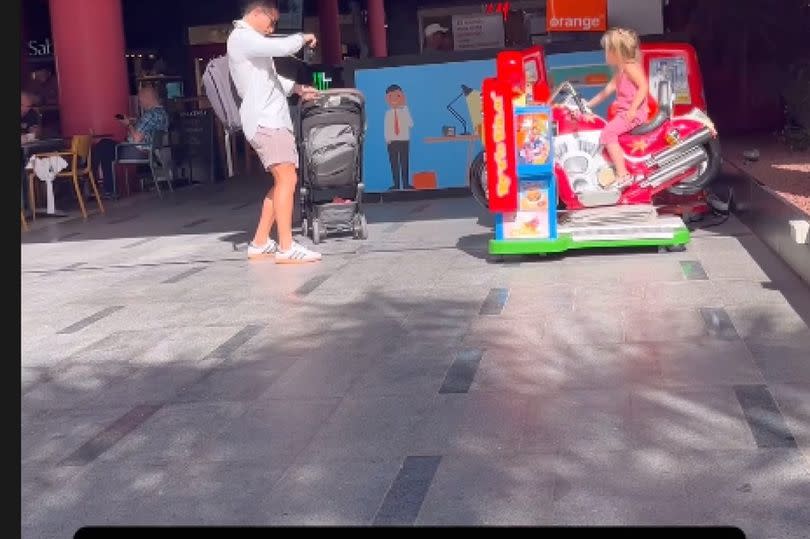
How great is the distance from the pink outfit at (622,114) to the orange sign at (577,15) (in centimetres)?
414

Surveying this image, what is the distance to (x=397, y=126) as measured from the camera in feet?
42.5

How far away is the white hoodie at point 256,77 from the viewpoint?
8852mm

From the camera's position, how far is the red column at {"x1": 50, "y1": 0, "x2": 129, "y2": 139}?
16053 millimetres

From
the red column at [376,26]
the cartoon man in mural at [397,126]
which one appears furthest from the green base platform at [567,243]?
the red column at [376,26]

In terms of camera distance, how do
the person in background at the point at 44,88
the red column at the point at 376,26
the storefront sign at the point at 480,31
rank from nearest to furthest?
the person in background at the point at 44,88 → the red column at the point at 376,26 → the storefront sign at the point at 480,31

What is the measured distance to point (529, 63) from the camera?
9305 millimetres

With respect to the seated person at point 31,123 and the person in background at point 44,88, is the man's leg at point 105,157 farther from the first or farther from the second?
the person in background at point 44,88

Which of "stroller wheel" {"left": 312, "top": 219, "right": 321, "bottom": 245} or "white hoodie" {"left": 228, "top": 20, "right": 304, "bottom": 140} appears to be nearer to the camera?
"white hoodie" {"left": 228, "top": 20, "right": 304, "bottom": 140}

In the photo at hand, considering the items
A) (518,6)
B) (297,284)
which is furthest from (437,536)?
(518,6)

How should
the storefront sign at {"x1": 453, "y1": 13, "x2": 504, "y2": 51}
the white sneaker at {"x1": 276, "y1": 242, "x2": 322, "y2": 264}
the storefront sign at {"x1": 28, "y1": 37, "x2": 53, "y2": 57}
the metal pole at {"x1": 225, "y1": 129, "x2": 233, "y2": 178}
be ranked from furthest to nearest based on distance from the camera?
the storefront sign at {"x1": 453, "y1": 13, "x2": 504, "y2": 51} < the storefront sign at {"x1": 28, "y1": 37, "x2": 53, "y2": 57} < the metal pole at {"x1": 225, "y1": 129, "x2": 233, "y2": 178} < the white sneaker at {"x1": 276, "y1": 242, "x2": 322, "y2": 264}

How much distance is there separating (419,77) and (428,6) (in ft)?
48.3

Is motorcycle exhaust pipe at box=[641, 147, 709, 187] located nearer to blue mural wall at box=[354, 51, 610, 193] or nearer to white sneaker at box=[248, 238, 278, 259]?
white sneaker at box=[248, 238, 278, 259]

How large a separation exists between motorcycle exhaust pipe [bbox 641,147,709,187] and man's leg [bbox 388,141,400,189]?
4398 millimetres

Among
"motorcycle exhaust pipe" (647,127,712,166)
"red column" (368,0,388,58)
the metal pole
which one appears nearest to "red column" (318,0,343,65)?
"red column" (368,0,388,58)
